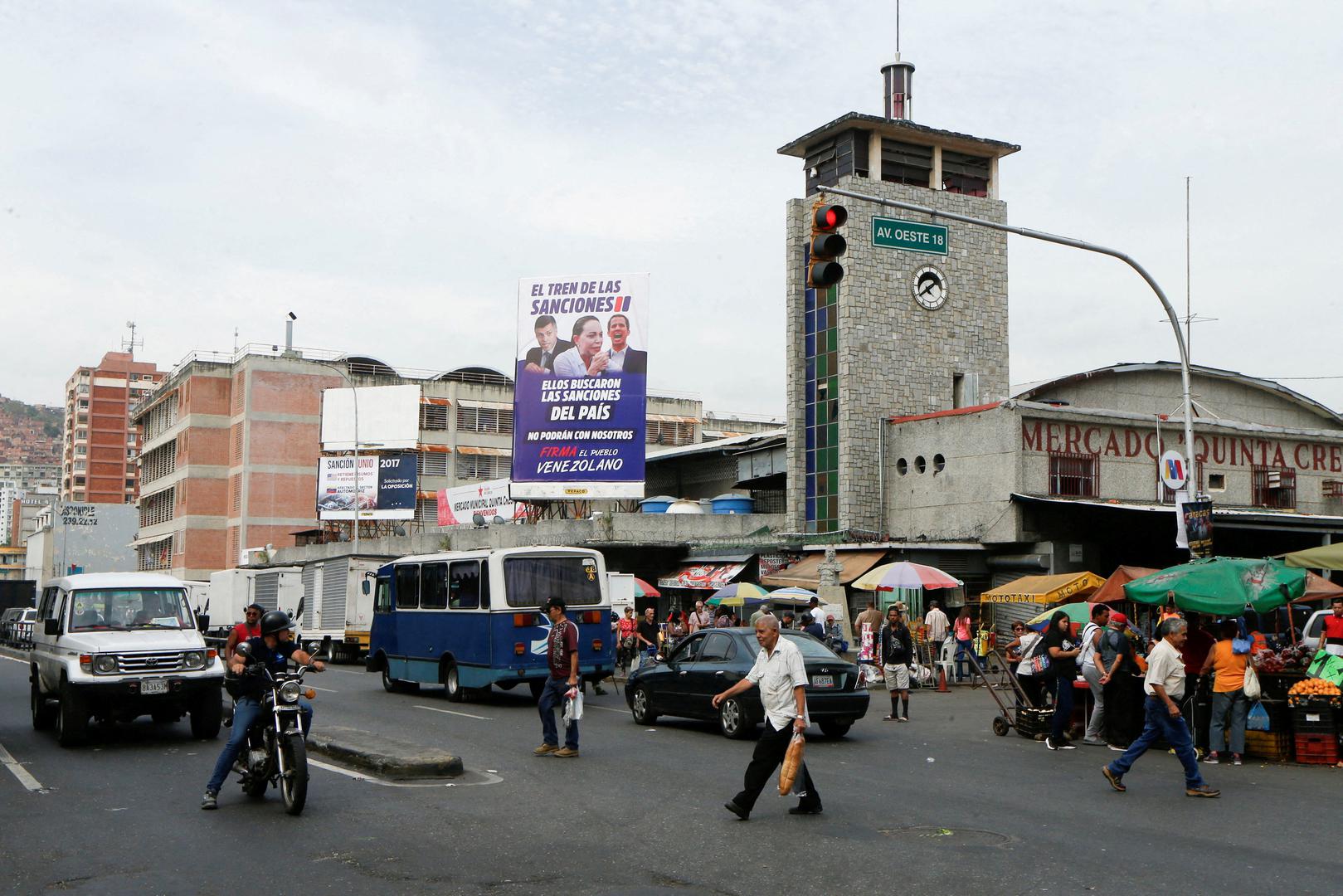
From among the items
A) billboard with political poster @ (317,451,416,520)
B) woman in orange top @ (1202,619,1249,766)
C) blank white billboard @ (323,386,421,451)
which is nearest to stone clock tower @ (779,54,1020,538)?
woman in orange top @ (1202,619,1249,766)

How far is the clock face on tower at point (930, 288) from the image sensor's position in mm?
40438

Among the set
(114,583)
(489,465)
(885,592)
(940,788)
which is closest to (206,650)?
(114,583)

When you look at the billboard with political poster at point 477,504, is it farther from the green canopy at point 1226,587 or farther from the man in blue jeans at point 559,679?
the man in blue jeans at point 559,679

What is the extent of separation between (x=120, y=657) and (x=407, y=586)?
1021 centimetres

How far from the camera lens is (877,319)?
39688mm

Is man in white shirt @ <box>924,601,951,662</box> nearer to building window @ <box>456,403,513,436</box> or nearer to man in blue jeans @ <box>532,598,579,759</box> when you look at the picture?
man in blue jeans @ <box>532,598,579,759</box>

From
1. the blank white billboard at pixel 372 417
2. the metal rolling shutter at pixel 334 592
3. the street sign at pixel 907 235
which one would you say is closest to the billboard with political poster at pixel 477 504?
the blank white billboard at pixel 372 417

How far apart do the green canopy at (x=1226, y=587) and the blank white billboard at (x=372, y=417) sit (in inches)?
2045

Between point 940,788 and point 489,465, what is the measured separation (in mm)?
74165

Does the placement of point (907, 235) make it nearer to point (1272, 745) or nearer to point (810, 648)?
point (810, 648)

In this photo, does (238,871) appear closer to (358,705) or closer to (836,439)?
(358,705)

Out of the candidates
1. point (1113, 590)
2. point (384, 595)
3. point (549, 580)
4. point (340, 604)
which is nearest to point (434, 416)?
point (340, 604)

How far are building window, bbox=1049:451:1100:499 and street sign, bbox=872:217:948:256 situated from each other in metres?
A: 19.1

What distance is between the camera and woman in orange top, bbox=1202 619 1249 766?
1452 cm
